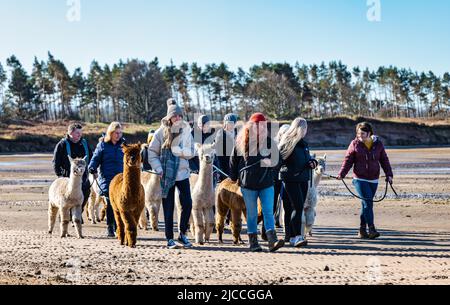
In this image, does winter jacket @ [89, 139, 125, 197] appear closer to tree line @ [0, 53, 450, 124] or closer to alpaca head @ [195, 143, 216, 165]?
alpaca head @ [195, 143, 216, 165]

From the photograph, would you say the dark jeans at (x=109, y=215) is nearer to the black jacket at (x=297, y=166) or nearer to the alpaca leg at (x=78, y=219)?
the alpaca leg at (x=78, y=219)

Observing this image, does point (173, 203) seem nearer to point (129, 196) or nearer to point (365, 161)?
point (129, 196)

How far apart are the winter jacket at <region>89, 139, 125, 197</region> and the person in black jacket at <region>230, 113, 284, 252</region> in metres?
2.90

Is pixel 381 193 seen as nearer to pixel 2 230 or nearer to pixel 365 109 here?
pixel 2 230

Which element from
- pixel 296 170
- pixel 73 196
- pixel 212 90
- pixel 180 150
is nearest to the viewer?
pixel 180 150

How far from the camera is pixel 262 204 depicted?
9.44 m

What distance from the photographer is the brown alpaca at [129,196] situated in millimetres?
9750

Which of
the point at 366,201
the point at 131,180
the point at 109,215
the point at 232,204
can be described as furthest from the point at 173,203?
the point at 366,201

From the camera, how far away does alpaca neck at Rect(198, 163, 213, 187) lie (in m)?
10.3

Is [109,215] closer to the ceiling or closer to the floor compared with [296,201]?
closer to the floor

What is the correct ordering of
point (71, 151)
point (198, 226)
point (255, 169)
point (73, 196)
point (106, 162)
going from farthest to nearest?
point (71, 151), point (106, 162), point (73, 196), point (198, 226), point (255, 169)

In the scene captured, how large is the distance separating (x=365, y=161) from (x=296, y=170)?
177 cm

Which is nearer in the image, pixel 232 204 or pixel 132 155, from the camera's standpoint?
pixel 132 155

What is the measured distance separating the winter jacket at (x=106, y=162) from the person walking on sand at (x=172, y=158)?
1.96m
